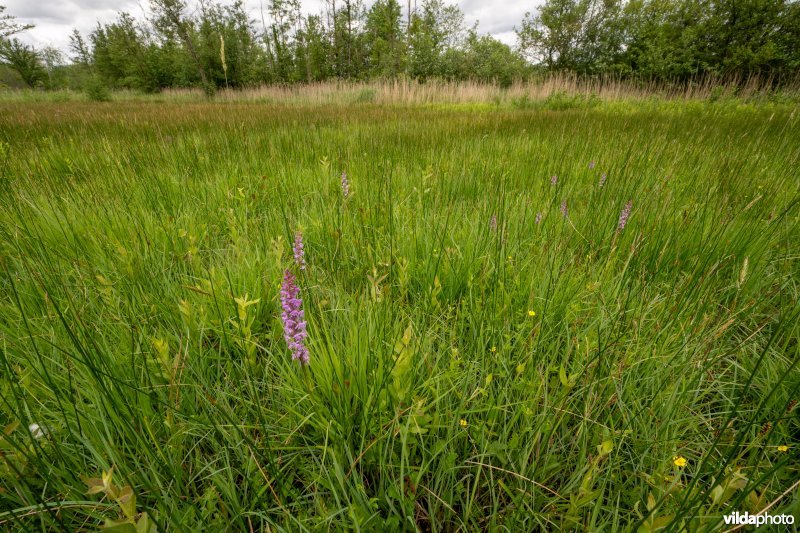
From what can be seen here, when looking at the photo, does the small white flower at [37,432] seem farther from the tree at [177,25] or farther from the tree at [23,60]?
the tree at [23,60]

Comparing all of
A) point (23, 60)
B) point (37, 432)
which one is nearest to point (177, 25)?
point (37, 432)

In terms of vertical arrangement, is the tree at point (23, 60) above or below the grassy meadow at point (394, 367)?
above

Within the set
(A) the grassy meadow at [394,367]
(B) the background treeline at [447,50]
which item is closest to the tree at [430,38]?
(B) the background treeline at [447,50]

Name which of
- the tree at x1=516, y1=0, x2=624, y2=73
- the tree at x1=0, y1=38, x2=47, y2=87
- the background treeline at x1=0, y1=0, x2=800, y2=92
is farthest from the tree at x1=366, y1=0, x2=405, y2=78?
the tree at x1=0, y1=38, x2=47, y2=87

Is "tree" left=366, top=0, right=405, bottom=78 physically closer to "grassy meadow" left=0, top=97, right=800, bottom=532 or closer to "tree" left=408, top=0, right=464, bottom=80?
"tree" left=408, top=0, right=464, bottom=80

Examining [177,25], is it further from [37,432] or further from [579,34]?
[579,34]

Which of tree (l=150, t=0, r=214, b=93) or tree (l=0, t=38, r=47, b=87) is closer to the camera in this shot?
tree (l=150, t=0, r=214, b=93)

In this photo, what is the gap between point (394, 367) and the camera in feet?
3.18

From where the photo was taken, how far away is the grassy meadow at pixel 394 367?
86cm

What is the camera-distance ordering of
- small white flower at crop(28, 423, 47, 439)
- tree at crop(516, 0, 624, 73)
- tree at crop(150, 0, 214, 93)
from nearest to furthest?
small white flower at crop(28, 423, 47, 439) → tree at crop(150, 0, 214, 93) → tree at crop(516, 0, 624, 73)

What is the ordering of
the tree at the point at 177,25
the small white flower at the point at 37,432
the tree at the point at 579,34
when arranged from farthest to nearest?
1. the tree at the point at 579,34
2. the tree at the point at 177,25
3. the small white flower at the point at 37,432

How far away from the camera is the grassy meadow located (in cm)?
86

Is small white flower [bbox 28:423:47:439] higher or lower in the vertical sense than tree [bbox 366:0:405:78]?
lower

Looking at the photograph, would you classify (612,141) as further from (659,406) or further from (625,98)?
(625,98)
